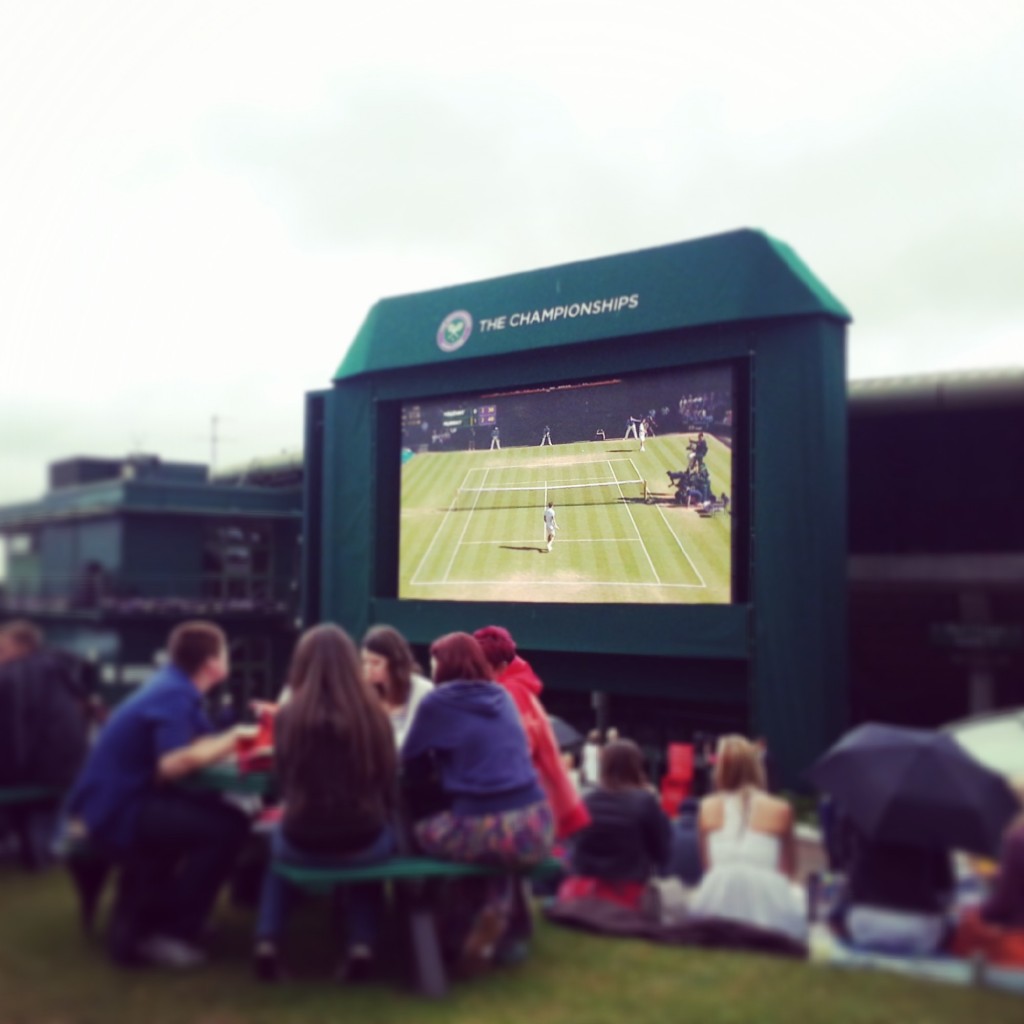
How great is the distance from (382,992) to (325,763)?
51cm

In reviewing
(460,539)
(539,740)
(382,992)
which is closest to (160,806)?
(382,992)

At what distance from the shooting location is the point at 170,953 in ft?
9.09

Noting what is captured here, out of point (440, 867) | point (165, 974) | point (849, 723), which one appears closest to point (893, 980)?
point (849, 723)

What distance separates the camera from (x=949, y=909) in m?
2.90

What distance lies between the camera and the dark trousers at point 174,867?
2.73m

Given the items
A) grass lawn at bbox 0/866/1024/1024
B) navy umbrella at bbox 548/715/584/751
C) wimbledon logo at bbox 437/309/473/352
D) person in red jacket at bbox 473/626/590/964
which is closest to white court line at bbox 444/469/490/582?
wimbledon logo at bbox 437/309/473/352

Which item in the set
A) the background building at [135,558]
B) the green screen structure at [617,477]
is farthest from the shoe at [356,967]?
the green screen structure at [617,477]

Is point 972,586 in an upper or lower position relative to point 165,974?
upper

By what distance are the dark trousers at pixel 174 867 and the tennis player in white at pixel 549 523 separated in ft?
19.4

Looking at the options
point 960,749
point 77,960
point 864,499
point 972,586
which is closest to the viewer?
point 77,960

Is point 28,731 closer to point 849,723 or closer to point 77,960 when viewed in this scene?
point 77,960

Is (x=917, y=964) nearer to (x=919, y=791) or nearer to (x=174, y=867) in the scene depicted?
(x=919, y=791)

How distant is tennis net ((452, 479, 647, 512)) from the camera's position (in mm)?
8203

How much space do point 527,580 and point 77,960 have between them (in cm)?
559
